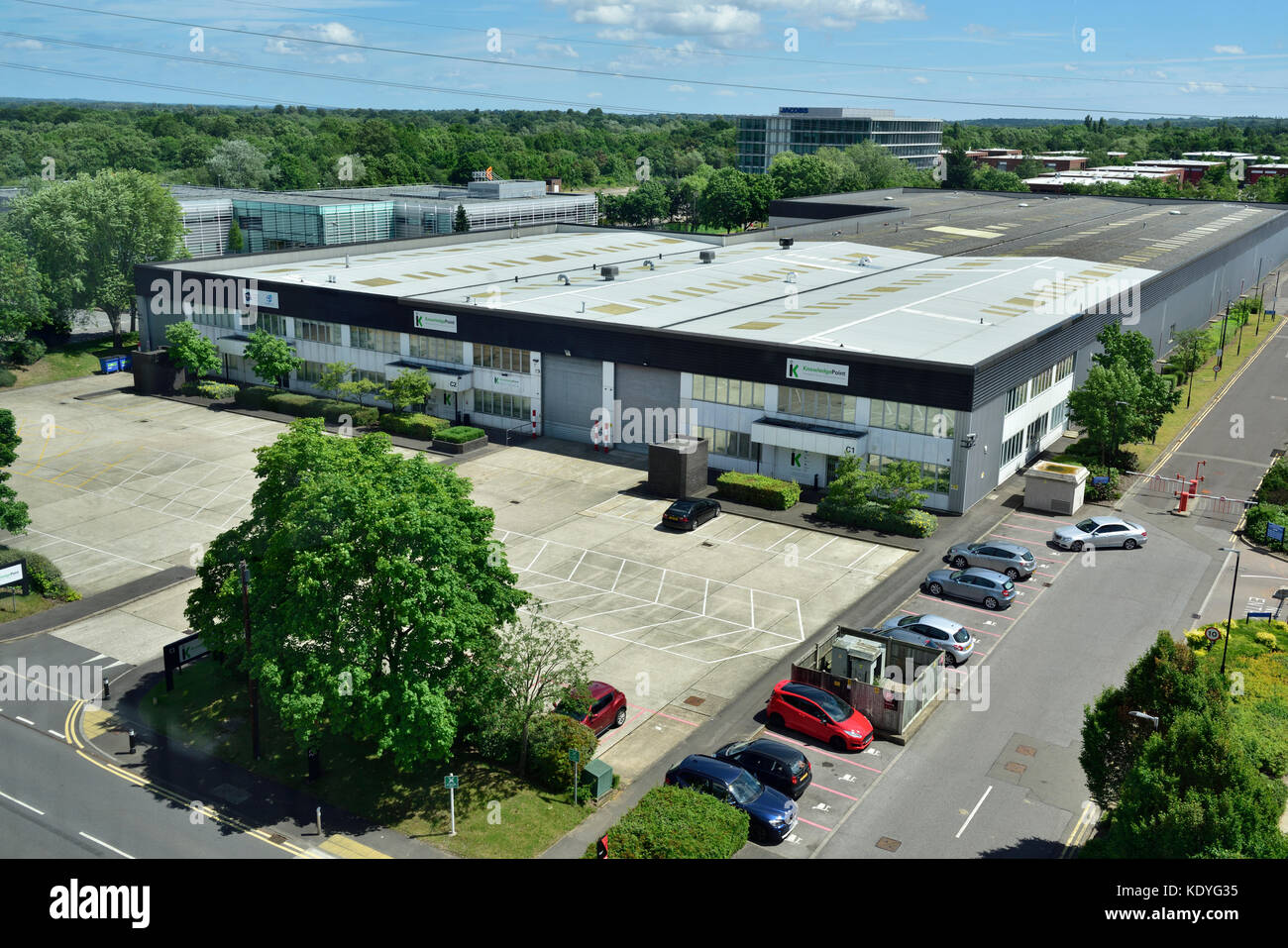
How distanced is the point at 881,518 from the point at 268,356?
4031 centimetres

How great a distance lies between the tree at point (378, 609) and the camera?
26.6m

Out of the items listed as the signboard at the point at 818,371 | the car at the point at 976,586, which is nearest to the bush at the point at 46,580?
the car at the point at 976,586

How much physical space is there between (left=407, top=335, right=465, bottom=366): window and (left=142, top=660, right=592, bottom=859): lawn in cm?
3520

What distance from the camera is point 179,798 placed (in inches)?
1112

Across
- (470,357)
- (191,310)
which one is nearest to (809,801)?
(470,357)

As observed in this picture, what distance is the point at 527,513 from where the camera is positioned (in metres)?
50.5

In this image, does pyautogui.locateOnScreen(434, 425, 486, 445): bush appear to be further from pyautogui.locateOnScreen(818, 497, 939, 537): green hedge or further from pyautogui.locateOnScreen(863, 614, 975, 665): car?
pyautogui.locateOnScreen(863, 614, 975, 665): car

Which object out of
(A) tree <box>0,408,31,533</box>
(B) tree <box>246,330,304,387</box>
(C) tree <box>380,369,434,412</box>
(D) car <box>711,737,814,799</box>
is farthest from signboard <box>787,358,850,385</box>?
(A) tree <box>0,408,31,533</box>

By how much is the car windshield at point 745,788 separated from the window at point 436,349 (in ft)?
140

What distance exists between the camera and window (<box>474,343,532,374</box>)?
63.1 m

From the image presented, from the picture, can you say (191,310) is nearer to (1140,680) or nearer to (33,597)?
(33,597)

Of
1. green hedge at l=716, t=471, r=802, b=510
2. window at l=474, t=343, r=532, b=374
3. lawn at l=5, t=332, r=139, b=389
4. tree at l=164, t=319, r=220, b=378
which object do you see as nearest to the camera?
green hedge at l=716, t=471, r=802, b=510

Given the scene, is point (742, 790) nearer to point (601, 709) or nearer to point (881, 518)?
point (601, 709)

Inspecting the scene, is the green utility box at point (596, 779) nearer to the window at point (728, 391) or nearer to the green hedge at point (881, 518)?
the green hedge at point (881, 518)
